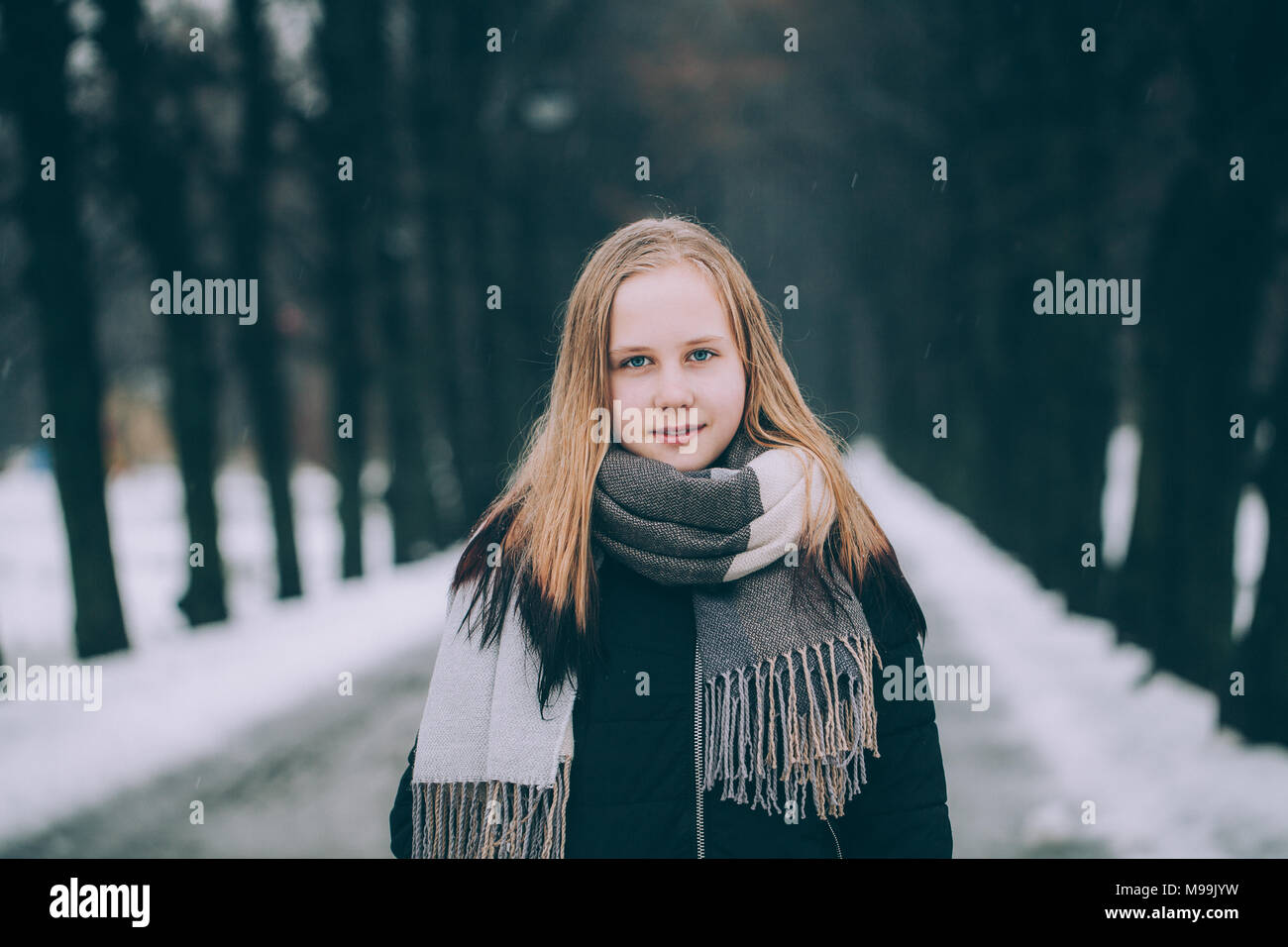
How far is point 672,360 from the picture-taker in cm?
222

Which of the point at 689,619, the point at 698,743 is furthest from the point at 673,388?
the point at 698,743

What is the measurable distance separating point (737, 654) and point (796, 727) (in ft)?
0.55

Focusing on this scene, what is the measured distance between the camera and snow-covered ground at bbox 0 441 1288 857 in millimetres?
6043

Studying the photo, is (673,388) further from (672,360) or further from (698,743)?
(698,743)

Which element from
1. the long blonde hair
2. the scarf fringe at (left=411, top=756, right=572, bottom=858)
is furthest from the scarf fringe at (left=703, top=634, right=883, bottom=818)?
the scarf fringe at (left=411, top=756, right=572, bottom=858)

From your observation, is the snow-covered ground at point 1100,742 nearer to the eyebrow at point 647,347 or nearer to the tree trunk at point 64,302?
the eyebrow at point 647,347

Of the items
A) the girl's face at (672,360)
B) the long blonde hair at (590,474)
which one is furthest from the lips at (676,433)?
the long blonde hair at (590,474)

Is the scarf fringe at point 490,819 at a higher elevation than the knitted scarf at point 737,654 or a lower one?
lower

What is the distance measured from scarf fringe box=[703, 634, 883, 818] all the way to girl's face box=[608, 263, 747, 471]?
1.50 feet

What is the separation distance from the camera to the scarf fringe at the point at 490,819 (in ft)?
7.41

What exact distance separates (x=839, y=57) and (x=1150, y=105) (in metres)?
8.65

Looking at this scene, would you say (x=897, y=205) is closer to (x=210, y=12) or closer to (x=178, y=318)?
(x=210, y=12)
